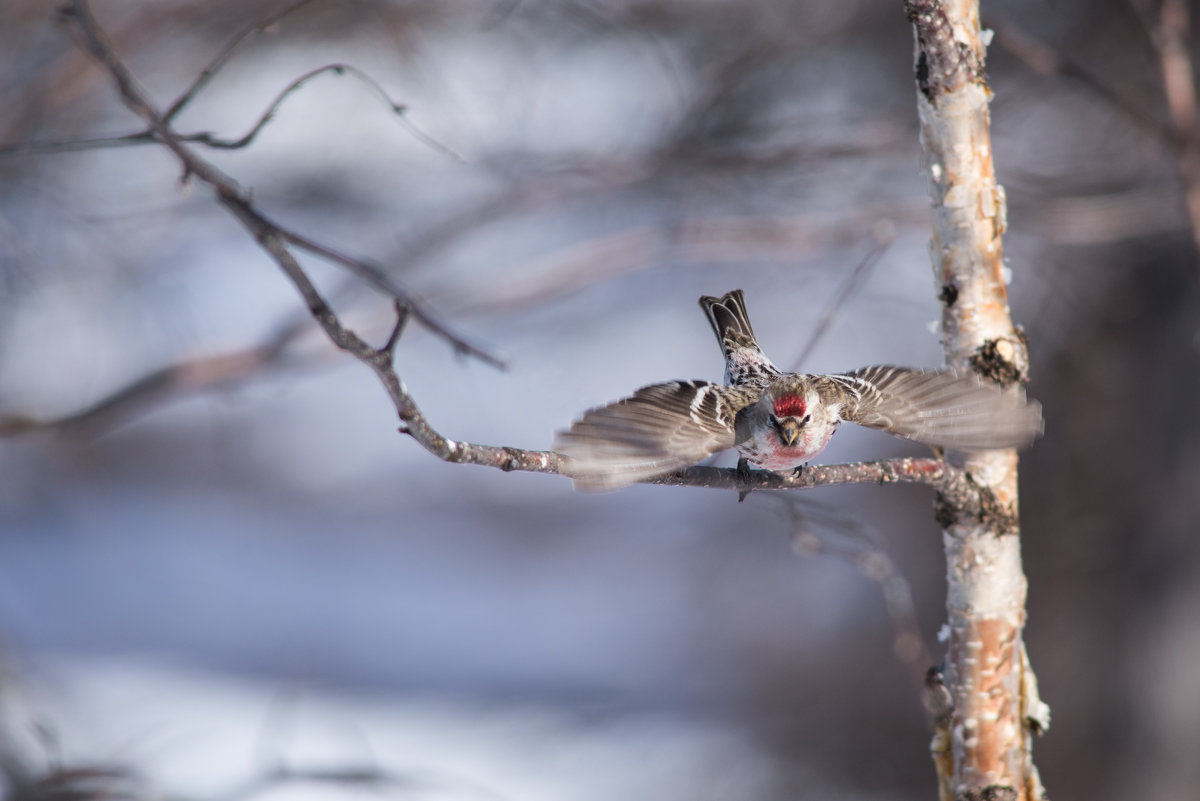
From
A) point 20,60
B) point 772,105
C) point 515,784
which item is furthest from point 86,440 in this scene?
point 772,105

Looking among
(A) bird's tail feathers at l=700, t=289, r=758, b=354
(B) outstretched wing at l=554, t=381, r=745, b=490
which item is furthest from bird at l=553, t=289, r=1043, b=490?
(A) bird's tail feathers at l=700, t=289, r=758, b=354

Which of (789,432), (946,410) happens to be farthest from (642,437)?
(946,410)

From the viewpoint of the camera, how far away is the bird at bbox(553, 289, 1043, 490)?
32.2 inches

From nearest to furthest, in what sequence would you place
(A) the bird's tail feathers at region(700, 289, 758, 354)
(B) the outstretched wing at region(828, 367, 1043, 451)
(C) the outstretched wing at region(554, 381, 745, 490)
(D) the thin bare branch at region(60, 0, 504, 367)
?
(D) the thin bare branch at region(60, 0, 504, 367) < (C) the outstretched wing at region(554, 381, 745, 490) < (B) the outstretched wing at region(828, 367, 1043, 451) < (A) the bird's tail feathers at region(700, 289, 758, 354)

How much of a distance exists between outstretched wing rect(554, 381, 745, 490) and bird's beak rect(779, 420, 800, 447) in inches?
2.7

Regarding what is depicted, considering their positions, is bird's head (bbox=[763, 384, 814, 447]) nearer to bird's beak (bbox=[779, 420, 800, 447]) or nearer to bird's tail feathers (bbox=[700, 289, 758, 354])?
bird's beak (bbox=[779, 420, 800, 447])

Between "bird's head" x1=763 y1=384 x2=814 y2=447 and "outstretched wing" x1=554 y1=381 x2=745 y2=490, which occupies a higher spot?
"bird's head" x1=763 y1=384 x2=814 y2=447

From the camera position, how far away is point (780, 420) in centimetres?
100

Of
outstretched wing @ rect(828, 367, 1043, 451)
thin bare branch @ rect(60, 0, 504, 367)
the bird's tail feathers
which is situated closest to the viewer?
thin bare branch @ rect(60, 0, 504, 367)

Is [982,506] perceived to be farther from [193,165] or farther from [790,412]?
[193,165]

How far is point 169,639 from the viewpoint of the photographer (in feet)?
12.0

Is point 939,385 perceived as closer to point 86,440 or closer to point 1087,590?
point 86,440

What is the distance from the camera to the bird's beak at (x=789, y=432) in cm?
99

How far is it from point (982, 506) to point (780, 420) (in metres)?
0.25
